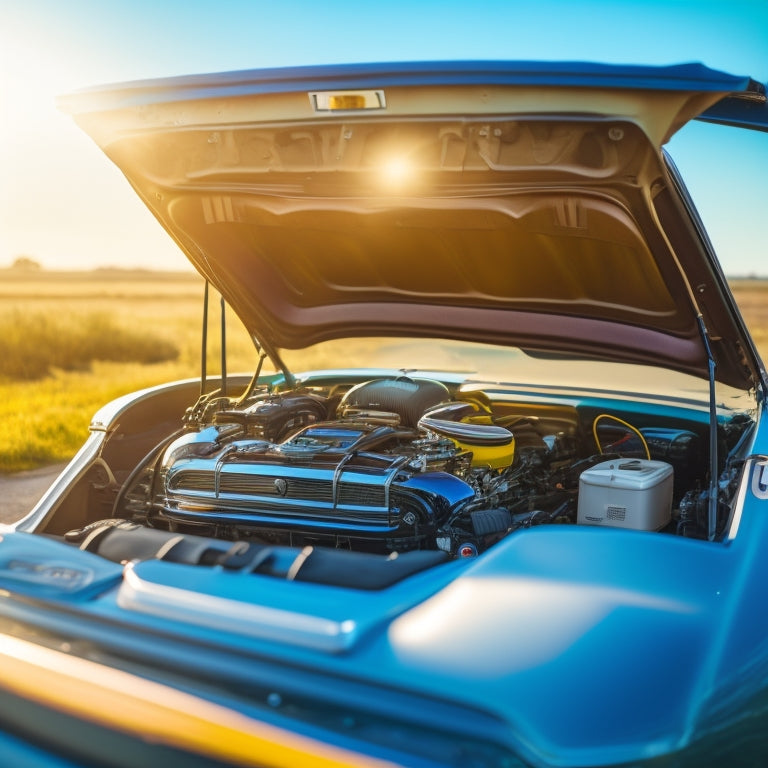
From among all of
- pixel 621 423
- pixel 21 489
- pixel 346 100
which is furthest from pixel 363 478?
pixel 21 489

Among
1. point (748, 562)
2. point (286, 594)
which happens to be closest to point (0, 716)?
point (286, 594)

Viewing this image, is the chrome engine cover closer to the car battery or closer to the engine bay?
the engine bay

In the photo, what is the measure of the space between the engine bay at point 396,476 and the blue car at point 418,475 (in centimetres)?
1

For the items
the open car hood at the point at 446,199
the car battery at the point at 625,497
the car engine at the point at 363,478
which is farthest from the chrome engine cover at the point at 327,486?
the open car hood at the point at 446,199

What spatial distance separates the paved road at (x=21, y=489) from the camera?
581 cm

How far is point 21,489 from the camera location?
6.61m

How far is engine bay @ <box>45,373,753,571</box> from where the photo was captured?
7.13ft

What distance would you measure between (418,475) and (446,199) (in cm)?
83

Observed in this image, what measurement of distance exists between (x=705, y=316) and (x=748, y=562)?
1.09 meters

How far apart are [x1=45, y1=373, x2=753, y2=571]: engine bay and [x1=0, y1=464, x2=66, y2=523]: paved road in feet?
10.7

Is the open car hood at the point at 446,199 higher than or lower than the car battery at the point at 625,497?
higher

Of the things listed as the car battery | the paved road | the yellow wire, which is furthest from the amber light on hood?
the paved road

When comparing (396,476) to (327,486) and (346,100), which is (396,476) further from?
(346,100)

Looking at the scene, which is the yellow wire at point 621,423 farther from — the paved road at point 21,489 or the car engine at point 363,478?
the paved road at point 21,489
